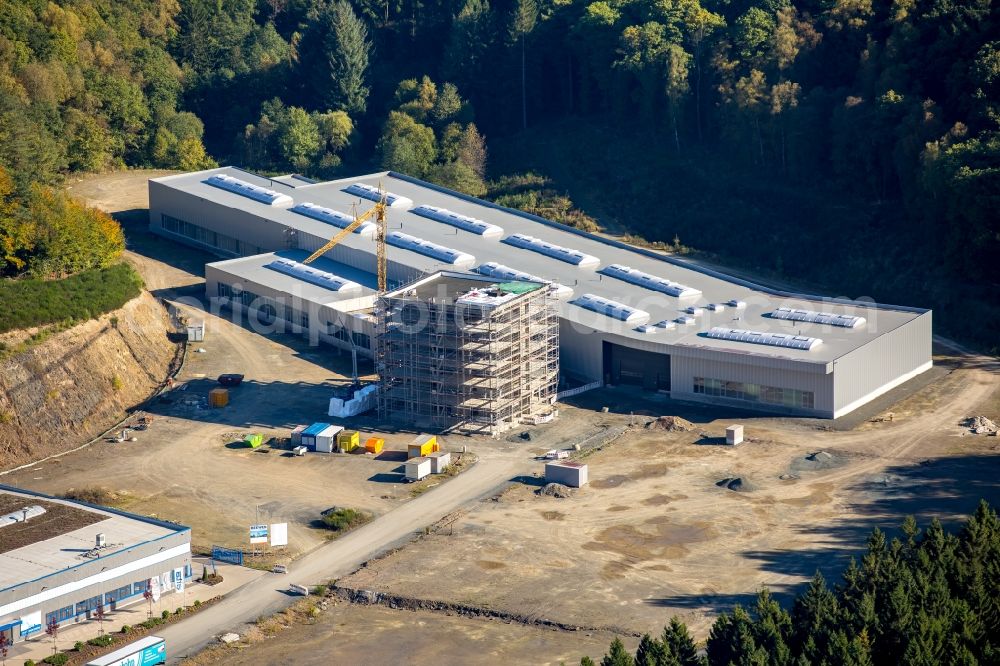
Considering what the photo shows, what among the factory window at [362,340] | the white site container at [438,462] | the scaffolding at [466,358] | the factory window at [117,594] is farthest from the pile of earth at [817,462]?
the factory window at [117,594]

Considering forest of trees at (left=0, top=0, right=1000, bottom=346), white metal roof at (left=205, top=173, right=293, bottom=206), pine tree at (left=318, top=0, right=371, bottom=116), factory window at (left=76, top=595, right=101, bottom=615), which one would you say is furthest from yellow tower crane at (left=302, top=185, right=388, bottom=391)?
pine tree at (left=318, top=0, right=371, bottom=116)

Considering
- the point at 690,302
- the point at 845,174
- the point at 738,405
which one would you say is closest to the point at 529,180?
the point at 845,174

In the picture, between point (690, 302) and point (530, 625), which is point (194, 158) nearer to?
point (690, 302)

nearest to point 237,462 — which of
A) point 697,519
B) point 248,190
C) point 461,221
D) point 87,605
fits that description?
point 87,605

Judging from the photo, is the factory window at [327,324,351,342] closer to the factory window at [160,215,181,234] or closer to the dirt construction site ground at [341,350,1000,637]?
the dirt construction site ground at [341,350,1000,637]

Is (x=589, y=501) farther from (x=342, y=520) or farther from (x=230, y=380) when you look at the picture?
(x=230, y=380)

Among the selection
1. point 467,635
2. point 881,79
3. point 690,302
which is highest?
point 881,79
